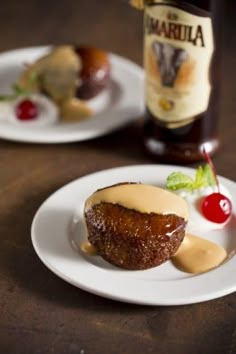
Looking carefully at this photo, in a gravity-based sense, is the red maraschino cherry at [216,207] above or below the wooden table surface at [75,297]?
above

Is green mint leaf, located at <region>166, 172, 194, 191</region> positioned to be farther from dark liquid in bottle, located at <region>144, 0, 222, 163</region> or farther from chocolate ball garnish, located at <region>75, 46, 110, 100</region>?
chocolate ball garnish, located at <region>75, 46, 110, 100</region>

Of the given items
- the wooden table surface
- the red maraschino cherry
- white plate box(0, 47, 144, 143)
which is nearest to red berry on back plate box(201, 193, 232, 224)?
the red maraschino cherry

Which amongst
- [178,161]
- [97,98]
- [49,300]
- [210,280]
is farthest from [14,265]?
[97,98]

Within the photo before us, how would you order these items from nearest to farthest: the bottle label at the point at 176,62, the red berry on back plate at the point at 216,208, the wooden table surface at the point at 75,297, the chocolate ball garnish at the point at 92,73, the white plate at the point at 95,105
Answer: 1. the wooden table surface at the point at 75,297
2. the red berry on back plate at the point at 216,208
3. the bottle label at the point at 176,62
4. the white plate at the point at 95,105
5. the chocolate ball garnish at the point at 92,73

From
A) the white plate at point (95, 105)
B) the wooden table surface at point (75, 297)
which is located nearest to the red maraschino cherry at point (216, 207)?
the wooden table surface at point (75, 297)

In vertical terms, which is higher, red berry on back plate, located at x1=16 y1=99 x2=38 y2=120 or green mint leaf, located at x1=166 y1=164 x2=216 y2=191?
green mint leaf, located at x1=166 y1=164 x2=216 y2=191

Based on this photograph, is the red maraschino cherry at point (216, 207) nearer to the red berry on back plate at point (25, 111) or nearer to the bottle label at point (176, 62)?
the bottle label at point (176, 62)

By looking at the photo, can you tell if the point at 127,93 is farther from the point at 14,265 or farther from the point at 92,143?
the point at 14,265
